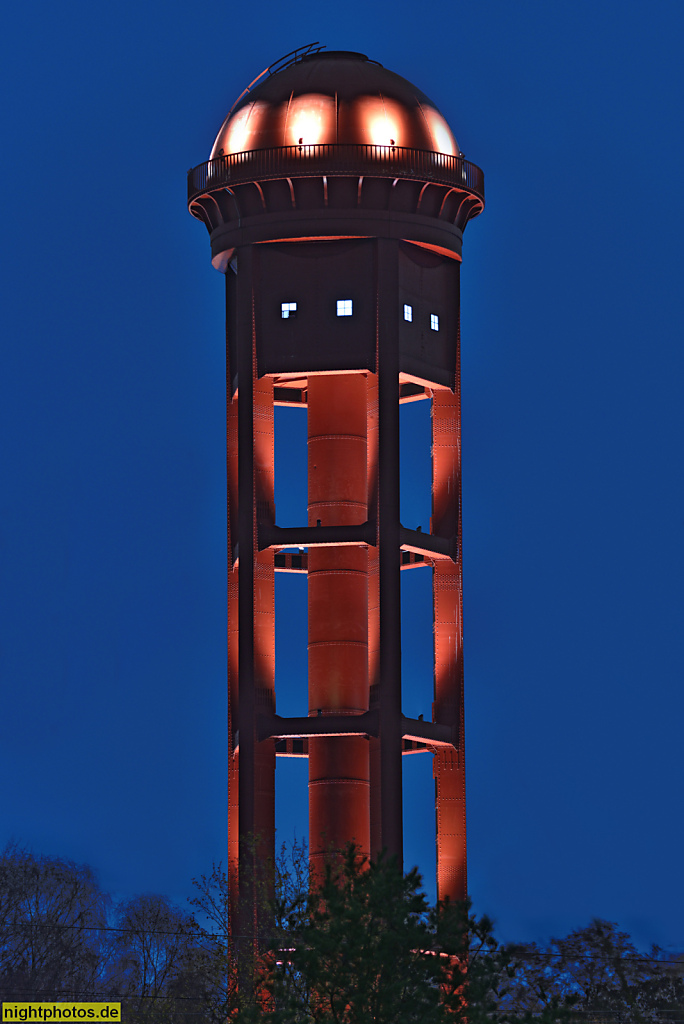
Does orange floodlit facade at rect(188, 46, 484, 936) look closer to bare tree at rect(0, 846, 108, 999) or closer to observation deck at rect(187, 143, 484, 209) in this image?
observation deck at rect(187, 143, 484, 209)

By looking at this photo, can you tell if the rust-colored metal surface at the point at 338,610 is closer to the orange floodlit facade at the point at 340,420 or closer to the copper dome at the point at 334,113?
the orange floodlit facade at the point at 340,420

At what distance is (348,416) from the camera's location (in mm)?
99938

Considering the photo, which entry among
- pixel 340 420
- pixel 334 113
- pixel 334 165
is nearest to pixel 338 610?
pixel 340 420

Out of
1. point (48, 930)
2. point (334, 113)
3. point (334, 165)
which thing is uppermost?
point (334, 113)

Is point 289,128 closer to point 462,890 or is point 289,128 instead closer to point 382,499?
point 382,499

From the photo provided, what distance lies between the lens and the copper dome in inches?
3907

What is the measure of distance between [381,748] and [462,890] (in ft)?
21.4

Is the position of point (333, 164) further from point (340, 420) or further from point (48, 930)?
point (48, 930)

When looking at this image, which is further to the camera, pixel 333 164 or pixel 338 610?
pixel 338 610

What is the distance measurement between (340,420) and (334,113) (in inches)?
410

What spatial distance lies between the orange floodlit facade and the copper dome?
8cm

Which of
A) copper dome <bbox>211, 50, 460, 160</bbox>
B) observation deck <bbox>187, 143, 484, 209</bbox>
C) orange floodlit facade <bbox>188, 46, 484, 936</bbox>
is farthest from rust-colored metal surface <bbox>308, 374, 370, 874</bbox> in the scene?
copper dome <bbox>211, 50, 460, 160</bbox>

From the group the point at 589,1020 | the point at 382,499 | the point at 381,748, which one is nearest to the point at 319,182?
the point at 382,499

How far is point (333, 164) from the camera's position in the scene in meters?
98.1
